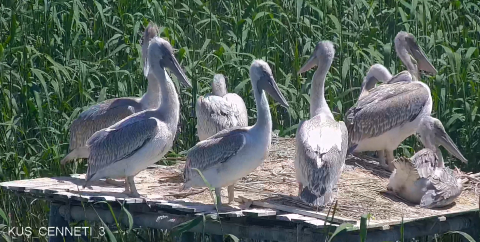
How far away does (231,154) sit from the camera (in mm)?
7367

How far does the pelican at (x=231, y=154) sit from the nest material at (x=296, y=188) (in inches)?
14.8

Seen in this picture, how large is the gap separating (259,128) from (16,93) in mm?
3123

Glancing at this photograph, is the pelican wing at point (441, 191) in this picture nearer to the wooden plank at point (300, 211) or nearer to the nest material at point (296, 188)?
the nest material at point (296, 188)

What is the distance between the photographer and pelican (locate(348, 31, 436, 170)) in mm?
9164

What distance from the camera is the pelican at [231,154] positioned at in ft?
24.1

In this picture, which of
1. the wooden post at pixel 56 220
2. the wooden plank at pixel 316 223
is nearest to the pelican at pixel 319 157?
the wooden plank at pixel 316 223

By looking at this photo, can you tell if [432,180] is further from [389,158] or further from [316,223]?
[389,158]

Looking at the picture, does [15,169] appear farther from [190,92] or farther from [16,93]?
[190,92]

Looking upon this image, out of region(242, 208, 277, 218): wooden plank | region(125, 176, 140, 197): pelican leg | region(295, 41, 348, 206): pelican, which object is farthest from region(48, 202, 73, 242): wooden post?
region(295, 41, 348, 206): pelican

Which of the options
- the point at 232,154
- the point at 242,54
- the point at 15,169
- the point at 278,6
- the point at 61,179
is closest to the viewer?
the point at 232,154

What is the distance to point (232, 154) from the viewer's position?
24.1 feet

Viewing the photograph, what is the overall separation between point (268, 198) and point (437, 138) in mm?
1791

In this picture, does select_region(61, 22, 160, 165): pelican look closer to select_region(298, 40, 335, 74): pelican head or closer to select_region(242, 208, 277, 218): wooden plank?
select_region(298, 40, 335, 74): pelican head

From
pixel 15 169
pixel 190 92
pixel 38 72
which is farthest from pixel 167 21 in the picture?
pixel 15 169
